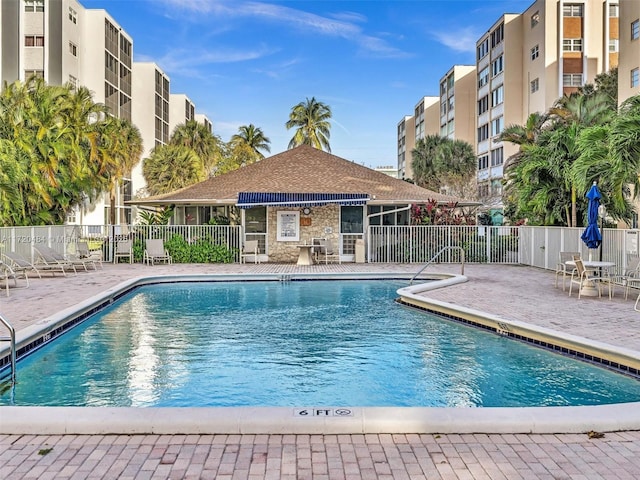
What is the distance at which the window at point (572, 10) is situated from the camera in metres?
43.2

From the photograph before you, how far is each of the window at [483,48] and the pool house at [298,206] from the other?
35834 millimetres

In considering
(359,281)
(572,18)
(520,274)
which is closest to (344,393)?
(359,281)

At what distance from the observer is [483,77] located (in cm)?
5606

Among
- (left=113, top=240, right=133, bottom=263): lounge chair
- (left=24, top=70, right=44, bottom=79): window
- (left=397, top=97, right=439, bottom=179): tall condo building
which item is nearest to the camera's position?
(left=113, top=240, right=133, bottom=263): lounge chair

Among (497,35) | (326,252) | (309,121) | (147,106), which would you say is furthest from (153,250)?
(497,35)

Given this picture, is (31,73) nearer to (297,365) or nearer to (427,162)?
(427,162)

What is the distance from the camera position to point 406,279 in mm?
18031

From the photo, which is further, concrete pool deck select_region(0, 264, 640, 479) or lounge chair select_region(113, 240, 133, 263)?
lounge chair select_region(113, 240, 133, 263)

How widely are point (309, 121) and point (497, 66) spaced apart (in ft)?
59.8

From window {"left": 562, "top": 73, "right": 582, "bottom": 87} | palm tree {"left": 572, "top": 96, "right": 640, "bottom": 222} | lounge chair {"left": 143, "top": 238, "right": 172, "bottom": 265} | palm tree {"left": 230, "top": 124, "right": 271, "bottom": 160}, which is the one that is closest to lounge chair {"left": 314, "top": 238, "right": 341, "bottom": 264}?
lounge chair {"left": 143, "top": 238, "right": 172, "bottom": 265}

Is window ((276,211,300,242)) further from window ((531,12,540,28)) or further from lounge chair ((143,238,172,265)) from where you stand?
window ((531,12,540,28))

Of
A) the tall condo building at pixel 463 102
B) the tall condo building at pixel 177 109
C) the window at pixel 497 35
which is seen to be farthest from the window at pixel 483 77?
the tall condo building at pixel 177 109

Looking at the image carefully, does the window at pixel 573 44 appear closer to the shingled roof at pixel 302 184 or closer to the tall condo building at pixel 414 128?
the tall condo building at pixel 414 128

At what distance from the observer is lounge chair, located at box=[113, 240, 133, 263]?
70.6ft
